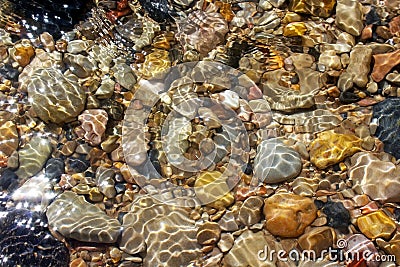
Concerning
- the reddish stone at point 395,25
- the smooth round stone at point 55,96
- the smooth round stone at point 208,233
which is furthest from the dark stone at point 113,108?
the reddish stone at point 395,25

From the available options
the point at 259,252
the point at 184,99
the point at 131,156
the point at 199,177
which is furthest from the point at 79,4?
the point at 259,252

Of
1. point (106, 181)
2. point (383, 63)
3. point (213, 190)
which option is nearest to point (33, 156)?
point (106, 181)

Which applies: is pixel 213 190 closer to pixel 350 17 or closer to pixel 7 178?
pixel 7 178

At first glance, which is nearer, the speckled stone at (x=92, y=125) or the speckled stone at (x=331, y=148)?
the speckled stone at (x=331, y=148)

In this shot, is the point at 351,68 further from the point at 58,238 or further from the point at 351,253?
the point at 58,238

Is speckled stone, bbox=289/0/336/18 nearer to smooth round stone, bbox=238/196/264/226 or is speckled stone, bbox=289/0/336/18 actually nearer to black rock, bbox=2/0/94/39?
smooth round stone, bbox=238/196/264/226

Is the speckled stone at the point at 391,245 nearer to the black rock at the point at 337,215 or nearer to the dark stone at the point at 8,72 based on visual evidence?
the black rock at the point at 337,215
